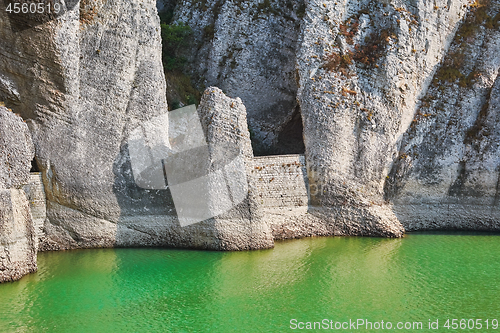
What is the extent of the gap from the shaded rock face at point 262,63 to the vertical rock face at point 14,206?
10167 millimetres

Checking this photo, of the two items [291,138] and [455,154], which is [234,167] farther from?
[455,154]

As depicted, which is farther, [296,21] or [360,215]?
[296,21]

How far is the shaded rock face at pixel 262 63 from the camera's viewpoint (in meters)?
24.5

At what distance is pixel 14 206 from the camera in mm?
15305

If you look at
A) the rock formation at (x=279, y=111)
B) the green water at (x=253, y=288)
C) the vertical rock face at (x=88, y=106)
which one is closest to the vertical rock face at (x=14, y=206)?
the green water at (x=253, y=288)

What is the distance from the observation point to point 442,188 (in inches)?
873

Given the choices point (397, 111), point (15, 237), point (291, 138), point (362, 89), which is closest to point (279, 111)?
point (291, 138)

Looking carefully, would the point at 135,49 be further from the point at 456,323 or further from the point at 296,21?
the point at 456,323

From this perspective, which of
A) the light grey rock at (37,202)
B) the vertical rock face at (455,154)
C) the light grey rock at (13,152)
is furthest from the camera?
the vertical rock face at (455,154)

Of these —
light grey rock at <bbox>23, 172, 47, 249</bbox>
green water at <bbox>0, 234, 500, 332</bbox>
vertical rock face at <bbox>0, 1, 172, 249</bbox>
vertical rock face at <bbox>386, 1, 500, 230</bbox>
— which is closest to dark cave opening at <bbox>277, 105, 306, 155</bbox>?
vertical rock face at <bbox>386, 1, 500, 230</bbox>

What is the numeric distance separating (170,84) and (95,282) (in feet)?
33.9

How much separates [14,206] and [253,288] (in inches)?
248

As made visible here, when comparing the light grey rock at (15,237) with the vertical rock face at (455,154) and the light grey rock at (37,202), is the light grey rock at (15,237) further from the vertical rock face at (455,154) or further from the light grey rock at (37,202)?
the vertical rock face at (455,154)

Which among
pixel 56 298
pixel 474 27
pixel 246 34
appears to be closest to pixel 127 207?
pixel 56 298
